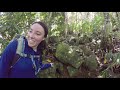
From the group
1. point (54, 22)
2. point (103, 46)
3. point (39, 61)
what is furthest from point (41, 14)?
point (103, 46)

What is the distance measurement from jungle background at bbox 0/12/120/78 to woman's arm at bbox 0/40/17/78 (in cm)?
8

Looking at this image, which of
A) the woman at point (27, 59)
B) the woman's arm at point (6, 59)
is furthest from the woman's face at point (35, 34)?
the woman's arm at point (6, 59)

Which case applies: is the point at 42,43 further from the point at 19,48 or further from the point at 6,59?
the point at 6,59

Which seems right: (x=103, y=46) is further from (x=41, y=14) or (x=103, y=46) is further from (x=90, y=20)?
(x=41, y=14)

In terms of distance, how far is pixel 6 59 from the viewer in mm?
3582

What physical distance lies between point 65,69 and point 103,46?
0.62 meters

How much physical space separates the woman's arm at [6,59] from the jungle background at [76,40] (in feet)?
0.27

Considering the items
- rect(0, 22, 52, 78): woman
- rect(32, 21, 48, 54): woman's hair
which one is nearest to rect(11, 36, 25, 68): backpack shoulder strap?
rect(0, 22, 52, 78): woman

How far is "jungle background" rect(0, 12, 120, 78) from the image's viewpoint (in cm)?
363

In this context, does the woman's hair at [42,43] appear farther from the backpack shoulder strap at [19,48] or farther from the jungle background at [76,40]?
the backpack shoulder strap at [19,48]

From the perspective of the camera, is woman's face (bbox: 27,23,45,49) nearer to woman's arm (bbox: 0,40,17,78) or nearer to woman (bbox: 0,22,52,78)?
woman (bbox: 0,22,52,78)

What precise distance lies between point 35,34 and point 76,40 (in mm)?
571

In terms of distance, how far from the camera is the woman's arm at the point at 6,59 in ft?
11.8
